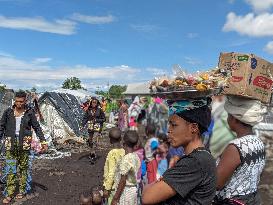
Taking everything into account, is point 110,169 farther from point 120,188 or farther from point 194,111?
point 194,111

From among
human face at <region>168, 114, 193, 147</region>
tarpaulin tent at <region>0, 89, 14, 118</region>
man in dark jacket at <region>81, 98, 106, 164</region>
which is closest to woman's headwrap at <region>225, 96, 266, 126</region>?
human face at <region>168, 114, 193, 147</region>

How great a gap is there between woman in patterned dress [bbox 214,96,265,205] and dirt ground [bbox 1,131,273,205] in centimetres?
252

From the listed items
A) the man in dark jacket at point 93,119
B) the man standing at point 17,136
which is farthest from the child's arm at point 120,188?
the man in dark jacket at point 93,119

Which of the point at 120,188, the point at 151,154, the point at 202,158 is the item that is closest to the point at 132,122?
the point at 151,154

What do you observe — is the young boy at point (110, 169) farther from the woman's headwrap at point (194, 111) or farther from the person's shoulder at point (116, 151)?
the woman's headwrap at point (194, 111)

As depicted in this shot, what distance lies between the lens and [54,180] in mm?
9430

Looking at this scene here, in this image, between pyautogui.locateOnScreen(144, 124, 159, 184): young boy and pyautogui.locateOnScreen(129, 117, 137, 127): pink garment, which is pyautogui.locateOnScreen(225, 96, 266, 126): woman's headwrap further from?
pyautogui.locateOnScreen(129, 117, 137, 127): pink garment

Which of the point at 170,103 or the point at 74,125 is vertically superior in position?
the point at 170,103

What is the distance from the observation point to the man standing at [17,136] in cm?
730

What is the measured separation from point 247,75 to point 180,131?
96 centimetres

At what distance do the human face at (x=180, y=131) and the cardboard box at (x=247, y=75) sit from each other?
664 mm

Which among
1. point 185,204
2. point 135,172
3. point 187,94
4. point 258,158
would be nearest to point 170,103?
point 187,94

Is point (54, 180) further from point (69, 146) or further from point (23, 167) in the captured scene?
point (69, 146)

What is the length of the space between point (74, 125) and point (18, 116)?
393 inches
